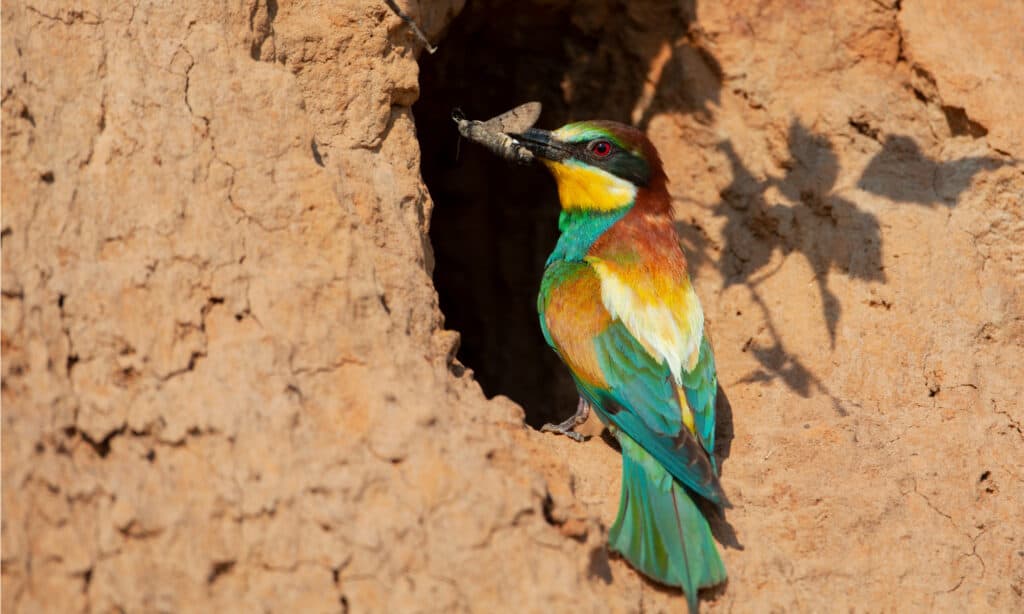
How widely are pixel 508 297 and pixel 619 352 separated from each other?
65.5 inches

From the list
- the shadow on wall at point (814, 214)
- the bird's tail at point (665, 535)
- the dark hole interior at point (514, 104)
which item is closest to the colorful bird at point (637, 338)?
the bird's tail at point (665, 535)

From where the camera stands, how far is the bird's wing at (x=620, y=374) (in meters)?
2.79

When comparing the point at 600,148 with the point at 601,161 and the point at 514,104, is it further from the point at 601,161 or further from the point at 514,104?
the point at 514,104

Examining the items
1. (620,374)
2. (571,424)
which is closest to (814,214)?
(620,374)

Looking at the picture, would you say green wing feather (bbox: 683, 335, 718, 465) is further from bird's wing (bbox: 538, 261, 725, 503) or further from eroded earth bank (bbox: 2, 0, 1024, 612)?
eroded earth bank (bbox: 2, 0, 1024, 612)

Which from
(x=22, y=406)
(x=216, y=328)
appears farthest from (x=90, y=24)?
(x=22, y=406)

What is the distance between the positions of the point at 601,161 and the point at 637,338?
29.2 inches

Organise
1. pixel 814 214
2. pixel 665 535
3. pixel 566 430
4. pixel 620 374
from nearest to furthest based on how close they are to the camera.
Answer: pixel 665 535 < pixel 620 374 < pixel 566 430 < pixel 814 214

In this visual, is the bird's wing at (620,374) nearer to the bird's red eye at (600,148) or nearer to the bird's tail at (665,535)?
the bird's tail at (665,535)

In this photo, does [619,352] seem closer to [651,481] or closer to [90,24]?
[651,481]

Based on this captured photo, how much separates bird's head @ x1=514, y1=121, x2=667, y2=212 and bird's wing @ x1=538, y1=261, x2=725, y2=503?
33 centimetres

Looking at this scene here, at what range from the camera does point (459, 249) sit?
15.9ft

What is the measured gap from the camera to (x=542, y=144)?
3.68 meters

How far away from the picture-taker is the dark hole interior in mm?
4148
